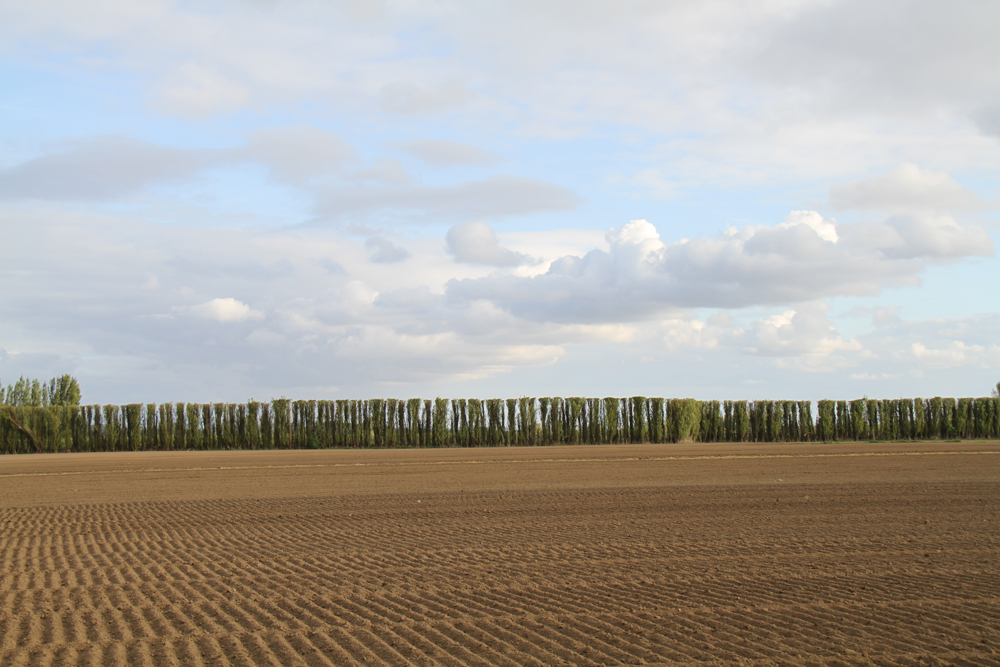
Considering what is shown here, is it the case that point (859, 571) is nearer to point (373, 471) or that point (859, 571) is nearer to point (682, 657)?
point (682, 657)

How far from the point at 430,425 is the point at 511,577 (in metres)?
33.8

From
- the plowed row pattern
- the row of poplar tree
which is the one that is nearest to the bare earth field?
the plowed row pattern

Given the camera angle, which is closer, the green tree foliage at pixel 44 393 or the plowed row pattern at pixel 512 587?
the plowed row pattern at pixel 512 587

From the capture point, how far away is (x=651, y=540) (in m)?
9.61

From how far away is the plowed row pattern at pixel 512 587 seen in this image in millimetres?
5348

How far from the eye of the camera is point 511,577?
7559 mm

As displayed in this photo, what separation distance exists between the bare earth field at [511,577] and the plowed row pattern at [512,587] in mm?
31

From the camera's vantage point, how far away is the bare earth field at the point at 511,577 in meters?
5.39

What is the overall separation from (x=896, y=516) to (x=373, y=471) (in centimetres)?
1481

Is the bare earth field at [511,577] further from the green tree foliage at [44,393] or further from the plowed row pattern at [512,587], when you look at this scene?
the green tree foliage at [44,393]

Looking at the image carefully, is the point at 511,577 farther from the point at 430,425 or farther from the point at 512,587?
the point at 430,425

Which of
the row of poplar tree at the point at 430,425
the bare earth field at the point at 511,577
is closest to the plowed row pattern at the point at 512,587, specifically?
the bare earth field at the point at 511,577

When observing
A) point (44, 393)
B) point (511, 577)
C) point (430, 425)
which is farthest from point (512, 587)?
point (44, 393)

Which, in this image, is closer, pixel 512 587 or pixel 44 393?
pixel 512 587
